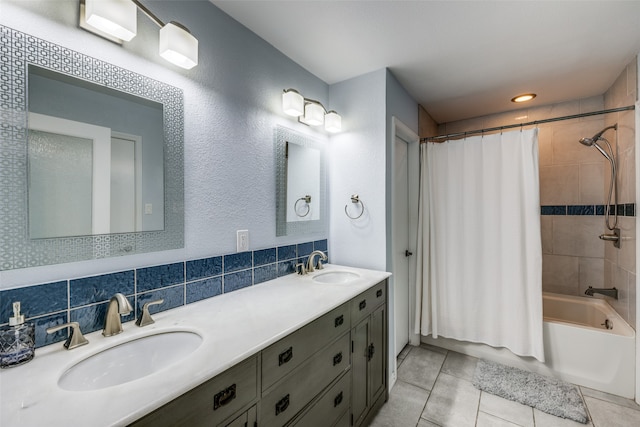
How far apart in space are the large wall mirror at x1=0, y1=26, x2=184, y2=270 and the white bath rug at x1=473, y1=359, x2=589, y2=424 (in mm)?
2399

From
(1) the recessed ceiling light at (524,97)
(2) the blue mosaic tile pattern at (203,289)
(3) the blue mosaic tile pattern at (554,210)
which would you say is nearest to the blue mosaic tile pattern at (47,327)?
(2) the blue mosaic tile pattern at (203,289)

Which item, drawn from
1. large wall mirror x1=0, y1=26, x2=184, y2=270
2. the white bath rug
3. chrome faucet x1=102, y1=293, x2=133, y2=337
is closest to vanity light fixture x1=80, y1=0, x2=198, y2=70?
large wall mirror x1=0, y1=26, x2=184, y2=270

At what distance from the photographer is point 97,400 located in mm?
652

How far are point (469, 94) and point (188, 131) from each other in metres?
2.47

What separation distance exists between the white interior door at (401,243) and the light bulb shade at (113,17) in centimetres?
197

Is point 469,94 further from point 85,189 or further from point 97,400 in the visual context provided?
point 97,400

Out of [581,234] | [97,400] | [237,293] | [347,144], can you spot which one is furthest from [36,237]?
[581,234]

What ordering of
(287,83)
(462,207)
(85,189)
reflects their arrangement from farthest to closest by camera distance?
1. (462,207)
2. (287,83)
3. (85,189)

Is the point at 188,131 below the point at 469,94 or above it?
below

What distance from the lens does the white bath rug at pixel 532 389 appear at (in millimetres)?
1816

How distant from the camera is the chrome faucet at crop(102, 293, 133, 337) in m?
0.98

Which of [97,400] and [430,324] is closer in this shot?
[97,400]

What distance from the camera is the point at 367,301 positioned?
5.52 ft

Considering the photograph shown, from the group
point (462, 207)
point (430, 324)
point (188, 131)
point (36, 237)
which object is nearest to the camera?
point (36, 237)
